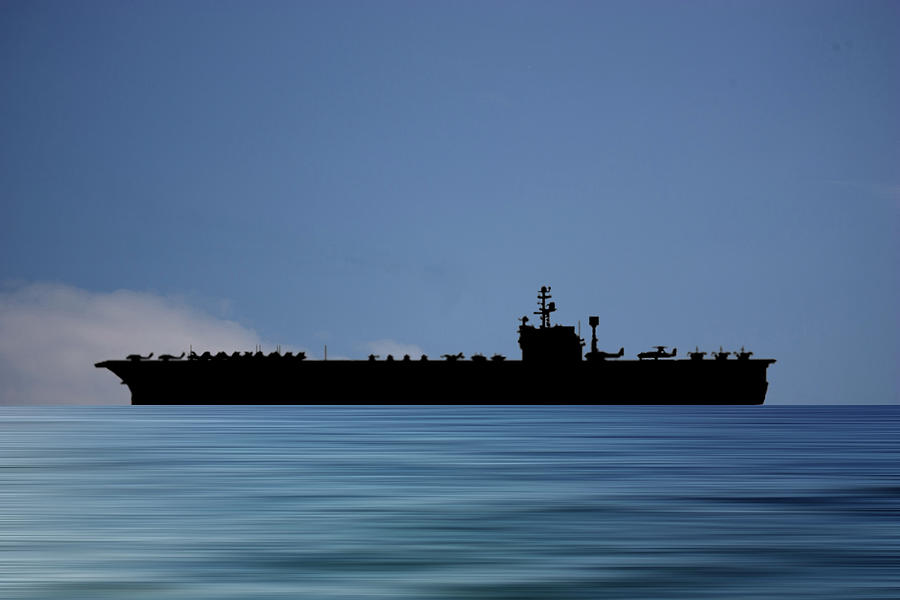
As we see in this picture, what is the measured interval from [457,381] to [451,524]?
60.9 metres

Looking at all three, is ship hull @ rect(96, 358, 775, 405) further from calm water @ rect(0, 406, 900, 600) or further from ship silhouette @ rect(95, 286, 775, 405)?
calm water @ rect(0, 406, 900, 600)

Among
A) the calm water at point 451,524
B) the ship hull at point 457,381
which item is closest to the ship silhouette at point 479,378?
the ship hull at point 457,381

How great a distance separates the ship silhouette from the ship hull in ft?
0.25

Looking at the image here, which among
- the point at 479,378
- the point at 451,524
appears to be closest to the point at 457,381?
the point at 479,378

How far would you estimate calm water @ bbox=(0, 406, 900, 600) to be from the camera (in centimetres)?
1138

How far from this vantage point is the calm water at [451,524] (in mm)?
11375

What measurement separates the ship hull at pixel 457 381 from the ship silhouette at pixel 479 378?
7 centimetres

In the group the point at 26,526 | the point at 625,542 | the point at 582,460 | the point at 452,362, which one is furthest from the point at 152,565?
the point at 452,362

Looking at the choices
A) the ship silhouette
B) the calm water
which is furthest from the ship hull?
the calm water

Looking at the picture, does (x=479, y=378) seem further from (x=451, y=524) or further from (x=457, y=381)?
(x=451, y=524)

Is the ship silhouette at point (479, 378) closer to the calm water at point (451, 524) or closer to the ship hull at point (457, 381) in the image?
the ship hull at point (457, 381)

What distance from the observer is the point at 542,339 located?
7644 cm

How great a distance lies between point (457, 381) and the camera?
76.2 metres

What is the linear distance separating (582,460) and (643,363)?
50623 mm
